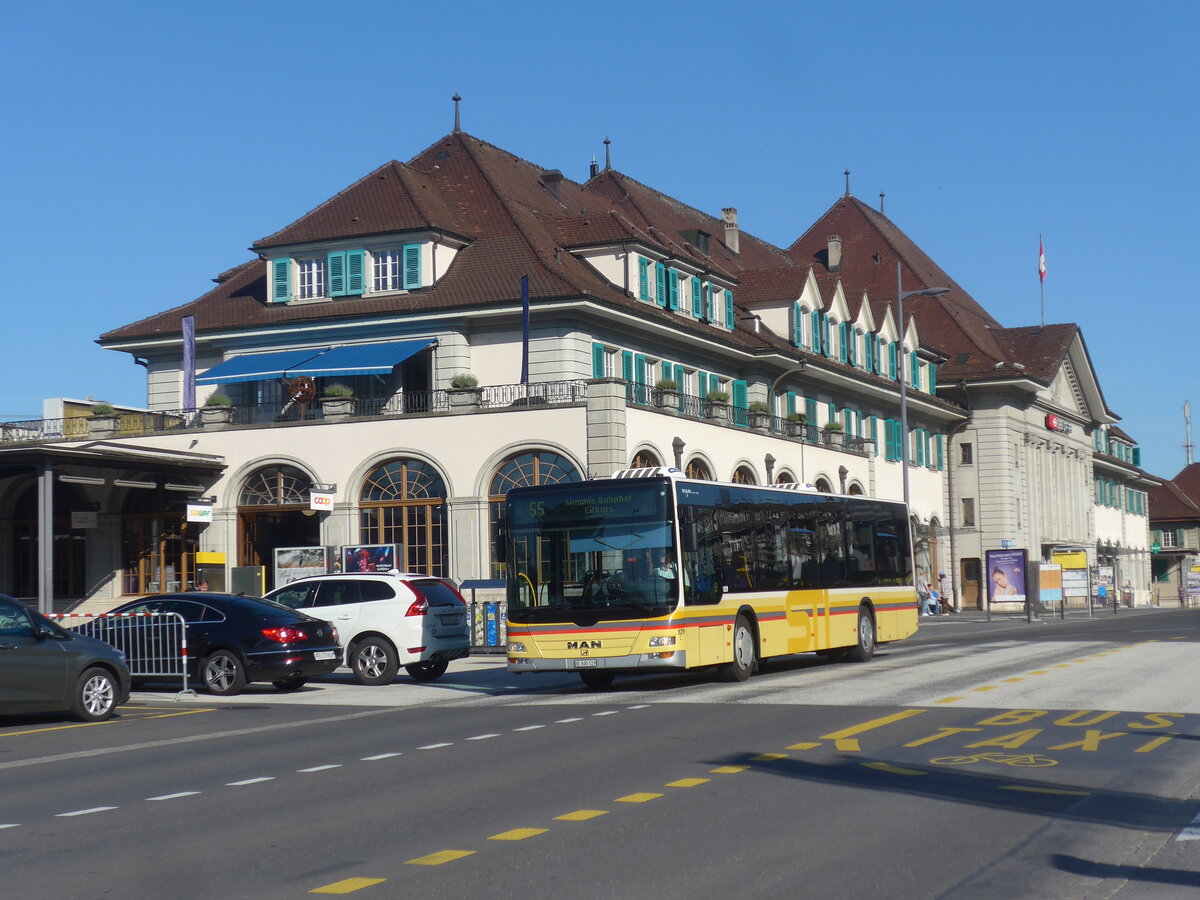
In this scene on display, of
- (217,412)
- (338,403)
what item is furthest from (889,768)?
(217,412)

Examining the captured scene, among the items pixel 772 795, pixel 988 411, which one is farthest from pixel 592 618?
pixel 988 411

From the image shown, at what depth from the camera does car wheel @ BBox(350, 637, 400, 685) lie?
986 inches

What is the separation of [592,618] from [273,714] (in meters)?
4.37

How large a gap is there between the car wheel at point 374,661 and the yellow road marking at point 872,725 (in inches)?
394

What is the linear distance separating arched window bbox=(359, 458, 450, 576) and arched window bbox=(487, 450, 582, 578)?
1536 millimetres

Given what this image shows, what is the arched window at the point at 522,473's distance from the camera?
1608 inches

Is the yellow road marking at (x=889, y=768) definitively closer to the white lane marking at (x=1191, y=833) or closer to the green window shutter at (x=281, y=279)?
the white lane marking at (x=1191, y=833)

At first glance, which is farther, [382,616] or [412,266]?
[412,266]

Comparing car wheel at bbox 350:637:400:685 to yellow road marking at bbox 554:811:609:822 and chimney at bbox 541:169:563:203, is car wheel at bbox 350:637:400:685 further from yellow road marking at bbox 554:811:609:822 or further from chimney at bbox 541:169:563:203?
chimney at bbox 541:169:563:203

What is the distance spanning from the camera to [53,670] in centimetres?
1844

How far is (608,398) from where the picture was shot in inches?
1565

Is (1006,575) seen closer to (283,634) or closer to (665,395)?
(665,395)

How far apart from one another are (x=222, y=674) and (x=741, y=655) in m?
7.54

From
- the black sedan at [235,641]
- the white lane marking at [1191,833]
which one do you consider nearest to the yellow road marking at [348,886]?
the white lane marking at [1191,833]
